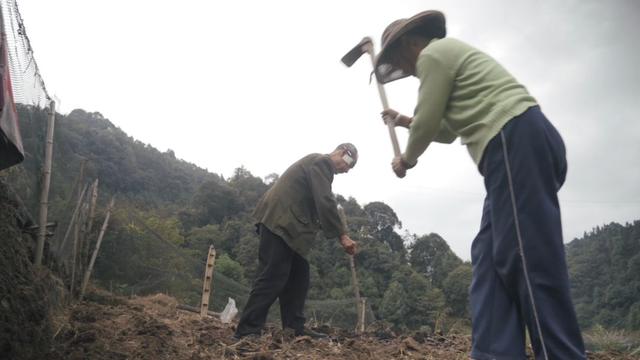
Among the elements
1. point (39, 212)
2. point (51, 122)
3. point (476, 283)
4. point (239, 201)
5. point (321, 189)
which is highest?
point (239, 201)

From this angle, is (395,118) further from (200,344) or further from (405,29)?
(200,344)

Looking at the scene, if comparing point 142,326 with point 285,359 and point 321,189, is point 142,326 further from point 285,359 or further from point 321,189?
point 321,189

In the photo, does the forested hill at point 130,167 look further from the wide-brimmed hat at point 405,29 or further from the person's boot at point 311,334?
the wide-brimmed hat at point 405,29

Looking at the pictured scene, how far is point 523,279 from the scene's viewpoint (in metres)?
1.52

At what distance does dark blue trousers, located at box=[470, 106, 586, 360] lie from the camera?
1476 millimetres

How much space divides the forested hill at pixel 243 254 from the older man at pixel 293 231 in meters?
1.97

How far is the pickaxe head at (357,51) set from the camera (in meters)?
3.13

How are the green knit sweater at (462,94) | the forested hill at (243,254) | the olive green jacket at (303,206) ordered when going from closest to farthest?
1. the green knit sweater at (462,94)
2. the olive green jacket at (303,206)
3. the forested hill at (243,254)

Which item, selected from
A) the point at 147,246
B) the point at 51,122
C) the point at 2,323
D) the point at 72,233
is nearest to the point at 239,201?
the point at 147,246

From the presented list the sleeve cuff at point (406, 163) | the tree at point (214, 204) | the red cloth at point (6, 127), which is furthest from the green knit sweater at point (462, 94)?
the tree at point (214, 204)

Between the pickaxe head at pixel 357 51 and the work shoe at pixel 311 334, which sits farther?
the work shoe at pixel 311 334

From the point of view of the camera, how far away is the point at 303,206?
4180mm

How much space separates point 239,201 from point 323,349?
94.9ft

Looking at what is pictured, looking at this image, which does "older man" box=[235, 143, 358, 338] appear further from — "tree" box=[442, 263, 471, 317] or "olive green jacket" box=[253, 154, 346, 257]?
"tree" box=[442, 263, 471, 317]
